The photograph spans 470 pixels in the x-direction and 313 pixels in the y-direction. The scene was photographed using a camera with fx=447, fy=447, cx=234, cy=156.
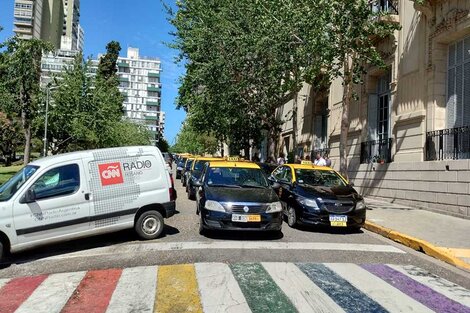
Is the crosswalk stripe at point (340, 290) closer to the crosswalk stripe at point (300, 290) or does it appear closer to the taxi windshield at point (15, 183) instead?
the crosswalk stripe at point (300, 290)

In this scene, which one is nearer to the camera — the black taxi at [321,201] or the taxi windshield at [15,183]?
the taxi windshield at [15,183]

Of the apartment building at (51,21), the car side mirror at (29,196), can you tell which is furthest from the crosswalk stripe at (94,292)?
the apartment building at (51,21)

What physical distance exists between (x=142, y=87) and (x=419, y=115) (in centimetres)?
14982

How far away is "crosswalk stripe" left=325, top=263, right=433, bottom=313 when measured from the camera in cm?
523

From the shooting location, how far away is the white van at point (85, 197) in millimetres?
7502

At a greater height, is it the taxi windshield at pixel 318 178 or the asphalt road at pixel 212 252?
the taxi windshield at pixel 318 178

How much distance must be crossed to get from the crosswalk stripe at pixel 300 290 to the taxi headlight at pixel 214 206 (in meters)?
2.14

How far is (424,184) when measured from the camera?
14.4m

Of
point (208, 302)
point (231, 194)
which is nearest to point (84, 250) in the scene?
point (231, 194)

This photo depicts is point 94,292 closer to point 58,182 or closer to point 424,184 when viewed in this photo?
point 58,182

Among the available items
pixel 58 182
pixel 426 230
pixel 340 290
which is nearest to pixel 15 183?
pixel 58 182

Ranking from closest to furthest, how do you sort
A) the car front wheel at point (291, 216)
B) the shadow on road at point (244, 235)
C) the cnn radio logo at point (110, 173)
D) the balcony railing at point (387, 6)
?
the cnn radio logo at point (110, 173)
the shadow on road at point (244, 235)
the car front wheel at point (291, 216)
the balcony railing at point (387, 6)

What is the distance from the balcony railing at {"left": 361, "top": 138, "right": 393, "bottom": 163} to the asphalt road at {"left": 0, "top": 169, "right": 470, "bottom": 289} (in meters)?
8.04

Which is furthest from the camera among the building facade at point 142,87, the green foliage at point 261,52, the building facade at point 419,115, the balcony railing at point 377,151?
the building facade at point 142,87
